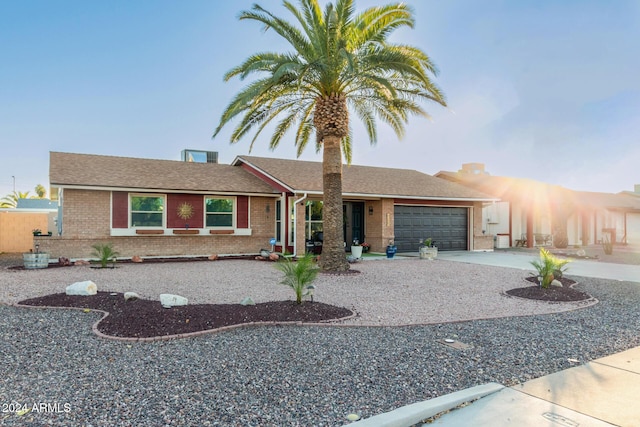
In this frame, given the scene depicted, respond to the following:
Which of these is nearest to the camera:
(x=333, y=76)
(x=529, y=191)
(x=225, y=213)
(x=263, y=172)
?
(x=333, y=76)

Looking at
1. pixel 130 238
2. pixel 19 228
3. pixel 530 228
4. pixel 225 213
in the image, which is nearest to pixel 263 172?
pixel 225 213

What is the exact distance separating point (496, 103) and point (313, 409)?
45.8 ft

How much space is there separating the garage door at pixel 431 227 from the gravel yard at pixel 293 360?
36.6 feet

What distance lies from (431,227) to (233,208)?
1013cm

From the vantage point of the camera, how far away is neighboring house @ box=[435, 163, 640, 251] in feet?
77.0

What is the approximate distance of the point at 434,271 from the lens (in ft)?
41.7

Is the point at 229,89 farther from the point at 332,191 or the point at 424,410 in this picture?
the point at 424,410

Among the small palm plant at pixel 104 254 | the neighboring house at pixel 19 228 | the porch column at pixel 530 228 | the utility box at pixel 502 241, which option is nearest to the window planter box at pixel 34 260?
the small palm plant at pixel 104 254

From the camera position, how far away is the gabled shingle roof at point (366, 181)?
17.3 metres

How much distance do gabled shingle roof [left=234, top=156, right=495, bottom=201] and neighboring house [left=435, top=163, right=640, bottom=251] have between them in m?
3.05

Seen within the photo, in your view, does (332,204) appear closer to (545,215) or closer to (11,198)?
(545,215)

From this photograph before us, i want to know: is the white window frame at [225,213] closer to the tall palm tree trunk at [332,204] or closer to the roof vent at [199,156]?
the tall palm tree trunk at [332,204]

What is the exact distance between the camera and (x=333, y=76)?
11445mm

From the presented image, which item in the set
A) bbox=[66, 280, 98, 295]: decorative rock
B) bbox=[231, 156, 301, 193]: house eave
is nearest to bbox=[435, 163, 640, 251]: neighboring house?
bbox=[231, 156, 301, 193]: house eave
